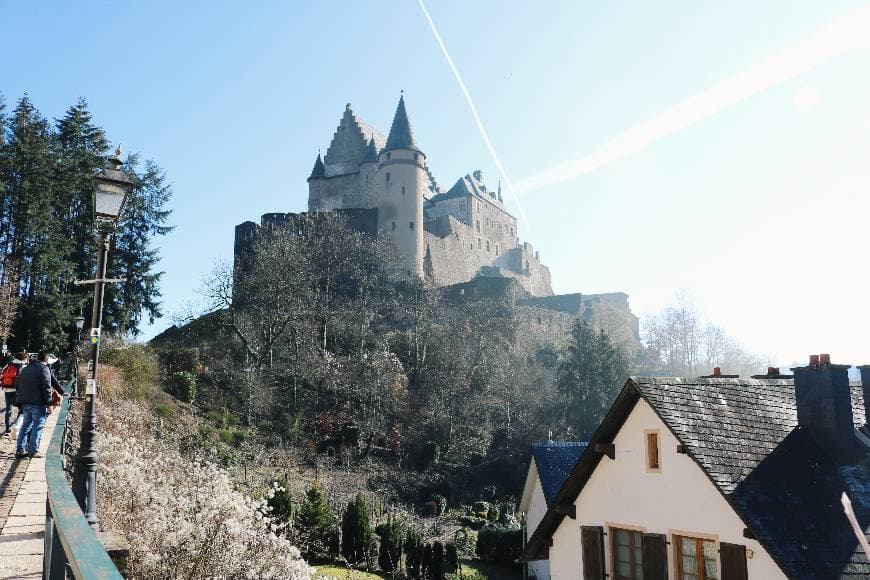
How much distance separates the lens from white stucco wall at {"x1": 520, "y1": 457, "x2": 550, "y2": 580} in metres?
23.1

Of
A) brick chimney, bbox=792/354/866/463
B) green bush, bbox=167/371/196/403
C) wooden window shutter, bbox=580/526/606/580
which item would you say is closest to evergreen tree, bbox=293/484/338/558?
green bush, bbox=167/371/196/403

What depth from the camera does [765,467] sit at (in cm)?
1027

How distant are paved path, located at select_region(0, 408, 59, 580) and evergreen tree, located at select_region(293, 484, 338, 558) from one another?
11212mm

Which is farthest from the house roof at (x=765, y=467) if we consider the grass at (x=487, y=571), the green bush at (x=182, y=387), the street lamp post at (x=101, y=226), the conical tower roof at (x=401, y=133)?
the conical tower roof at (x=401, y=133)

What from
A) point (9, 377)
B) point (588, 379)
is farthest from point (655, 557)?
point (588, 379)

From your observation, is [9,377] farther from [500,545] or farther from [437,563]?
[500,545]

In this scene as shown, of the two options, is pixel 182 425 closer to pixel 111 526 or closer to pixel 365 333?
pixel 365 333

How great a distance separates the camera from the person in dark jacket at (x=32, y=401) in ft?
33.9

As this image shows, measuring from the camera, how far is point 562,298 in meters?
71.9

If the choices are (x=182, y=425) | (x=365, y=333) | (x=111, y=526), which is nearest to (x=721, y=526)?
(x=111, y=526)

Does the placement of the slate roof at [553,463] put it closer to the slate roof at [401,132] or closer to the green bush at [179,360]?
the green bush at [179,360]

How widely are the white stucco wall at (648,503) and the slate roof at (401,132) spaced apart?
50.2 metres

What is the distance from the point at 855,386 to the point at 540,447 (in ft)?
41.6

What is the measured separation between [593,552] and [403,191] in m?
49.2
